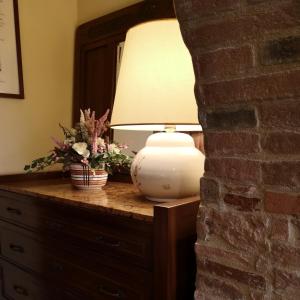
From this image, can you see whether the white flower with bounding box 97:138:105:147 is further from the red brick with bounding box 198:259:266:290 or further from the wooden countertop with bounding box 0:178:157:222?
the red brick with bounding box 198:259:266:290

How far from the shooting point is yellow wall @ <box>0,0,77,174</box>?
196 cm

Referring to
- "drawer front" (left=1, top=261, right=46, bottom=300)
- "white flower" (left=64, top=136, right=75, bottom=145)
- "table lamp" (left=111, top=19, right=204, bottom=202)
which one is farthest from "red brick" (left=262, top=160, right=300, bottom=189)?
"drawer front" (left=1, top=261, right=46, bottom=300)

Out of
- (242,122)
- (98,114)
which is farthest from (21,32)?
(242,122)

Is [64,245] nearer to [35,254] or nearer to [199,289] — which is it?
[35,254]

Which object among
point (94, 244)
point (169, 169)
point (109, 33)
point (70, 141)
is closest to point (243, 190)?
point (169, 169)

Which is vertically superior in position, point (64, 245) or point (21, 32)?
point (21, 32)

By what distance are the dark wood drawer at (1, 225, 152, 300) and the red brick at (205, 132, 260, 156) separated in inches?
18.7

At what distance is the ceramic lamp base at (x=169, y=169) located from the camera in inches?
46.0

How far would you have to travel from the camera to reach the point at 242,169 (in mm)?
815

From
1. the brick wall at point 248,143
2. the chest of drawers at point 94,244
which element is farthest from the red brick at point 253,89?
the chest of drawers at point 94,244

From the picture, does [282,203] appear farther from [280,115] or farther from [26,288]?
[26,288]

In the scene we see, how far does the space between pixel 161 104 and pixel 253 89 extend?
1.28 ft

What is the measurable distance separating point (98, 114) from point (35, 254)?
0.86m

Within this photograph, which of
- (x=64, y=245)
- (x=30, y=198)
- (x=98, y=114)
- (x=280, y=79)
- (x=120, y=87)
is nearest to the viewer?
(x=280, y=79)
